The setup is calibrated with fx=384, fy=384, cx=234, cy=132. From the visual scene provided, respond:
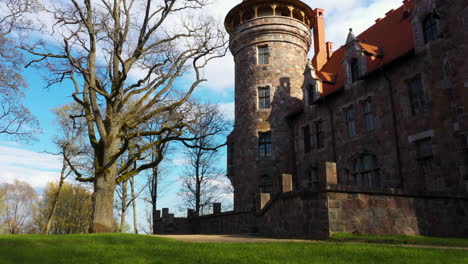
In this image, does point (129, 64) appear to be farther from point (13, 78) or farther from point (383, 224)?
point (383, 224)

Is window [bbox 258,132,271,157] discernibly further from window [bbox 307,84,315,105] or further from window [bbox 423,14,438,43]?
window [bbox 423,14,438,43]

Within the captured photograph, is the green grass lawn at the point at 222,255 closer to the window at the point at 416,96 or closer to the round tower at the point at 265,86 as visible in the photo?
the window at the point at 416,96

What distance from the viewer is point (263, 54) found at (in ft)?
88.9

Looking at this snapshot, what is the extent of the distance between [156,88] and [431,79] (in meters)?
12.0

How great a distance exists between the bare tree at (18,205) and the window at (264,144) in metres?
34.3

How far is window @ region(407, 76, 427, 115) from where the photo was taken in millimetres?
16812

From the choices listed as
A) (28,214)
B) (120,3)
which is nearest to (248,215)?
(120,3)

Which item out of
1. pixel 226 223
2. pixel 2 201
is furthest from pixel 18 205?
pixel 226 223

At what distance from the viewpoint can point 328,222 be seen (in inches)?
479

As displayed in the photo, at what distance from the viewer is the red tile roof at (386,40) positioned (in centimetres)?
1920

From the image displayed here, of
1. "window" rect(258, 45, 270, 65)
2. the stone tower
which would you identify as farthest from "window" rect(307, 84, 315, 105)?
"window" rect(258, 45, 270, 65)

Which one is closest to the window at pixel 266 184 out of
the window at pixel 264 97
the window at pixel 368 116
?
the window at pixel 264 97

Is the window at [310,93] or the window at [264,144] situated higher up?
the window at [310,93]

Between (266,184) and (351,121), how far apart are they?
709 centimetres
